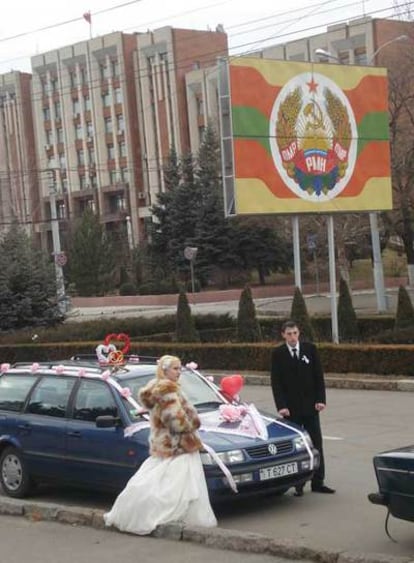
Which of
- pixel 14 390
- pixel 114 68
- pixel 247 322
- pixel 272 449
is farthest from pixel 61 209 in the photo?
pixel 272 449

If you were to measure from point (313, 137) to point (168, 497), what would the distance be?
1670 centimetres

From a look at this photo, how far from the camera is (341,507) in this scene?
27.9 ft

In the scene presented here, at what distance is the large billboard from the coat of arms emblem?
3cm

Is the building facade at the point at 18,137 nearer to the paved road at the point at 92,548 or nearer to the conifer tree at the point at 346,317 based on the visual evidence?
the conifer tree at the point at 346,317

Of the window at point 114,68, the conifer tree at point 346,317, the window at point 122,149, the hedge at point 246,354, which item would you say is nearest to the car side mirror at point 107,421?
the hedge at point 246,354

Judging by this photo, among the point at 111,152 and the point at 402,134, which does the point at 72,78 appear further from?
the point at 402,134

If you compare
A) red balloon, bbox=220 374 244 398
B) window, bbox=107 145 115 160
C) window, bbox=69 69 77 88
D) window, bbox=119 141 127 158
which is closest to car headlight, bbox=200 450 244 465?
red balloon, bbox=220 374 244 398

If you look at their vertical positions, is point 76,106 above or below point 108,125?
above

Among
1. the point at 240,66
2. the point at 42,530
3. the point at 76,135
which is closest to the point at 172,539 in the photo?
the point at 42,530

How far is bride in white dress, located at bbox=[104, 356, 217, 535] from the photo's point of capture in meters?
7.68

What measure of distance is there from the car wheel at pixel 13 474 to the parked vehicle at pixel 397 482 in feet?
14.8

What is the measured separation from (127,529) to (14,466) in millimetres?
2500

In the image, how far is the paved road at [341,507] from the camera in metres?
7.28

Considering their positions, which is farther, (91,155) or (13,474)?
(91,155)
